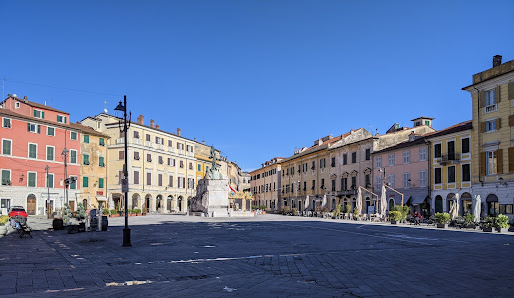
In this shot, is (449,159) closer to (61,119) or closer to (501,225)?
(501,225)

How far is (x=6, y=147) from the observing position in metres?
47.0

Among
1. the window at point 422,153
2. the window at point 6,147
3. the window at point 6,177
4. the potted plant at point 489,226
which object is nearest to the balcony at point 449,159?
the window at point 422,153

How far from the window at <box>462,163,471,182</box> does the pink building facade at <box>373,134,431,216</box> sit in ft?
15.0

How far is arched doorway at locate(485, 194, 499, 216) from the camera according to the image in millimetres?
36634

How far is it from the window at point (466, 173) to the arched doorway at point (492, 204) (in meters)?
2.85

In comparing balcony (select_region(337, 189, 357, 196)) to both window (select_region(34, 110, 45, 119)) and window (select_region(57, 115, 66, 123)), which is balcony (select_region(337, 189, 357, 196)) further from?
window (select_region(34, 110, 45, 119))

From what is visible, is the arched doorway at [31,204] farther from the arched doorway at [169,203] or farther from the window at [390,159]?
the window at [390,159]

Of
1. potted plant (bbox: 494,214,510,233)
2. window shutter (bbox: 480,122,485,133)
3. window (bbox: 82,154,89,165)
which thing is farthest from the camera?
window (bbox: 82,154,89,165)

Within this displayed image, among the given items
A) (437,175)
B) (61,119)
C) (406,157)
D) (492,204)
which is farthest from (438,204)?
(61,119)

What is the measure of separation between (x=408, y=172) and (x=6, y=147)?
43443 mm

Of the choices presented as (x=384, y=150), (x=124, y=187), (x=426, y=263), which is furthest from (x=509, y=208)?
(x=124, y=187)

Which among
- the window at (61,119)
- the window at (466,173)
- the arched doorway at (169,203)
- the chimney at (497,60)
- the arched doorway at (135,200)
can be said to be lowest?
the arched doorway at (169,203)

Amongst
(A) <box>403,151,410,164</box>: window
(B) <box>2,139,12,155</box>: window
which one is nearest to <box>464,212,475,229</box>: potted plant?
(A) <box>403,151,410,164</box>: window

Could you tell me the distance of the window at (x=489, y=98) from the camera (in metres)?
38.0
